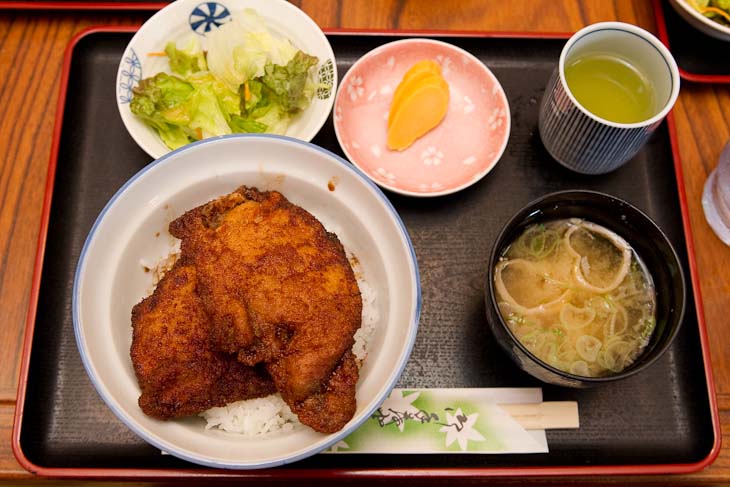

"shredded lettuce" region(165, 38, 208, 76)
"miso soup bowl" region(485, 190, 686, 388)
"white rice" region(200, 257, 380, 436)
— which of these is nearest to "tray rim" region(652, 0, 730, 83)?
"miso soup bowl" region(485, 190, 686, 388)

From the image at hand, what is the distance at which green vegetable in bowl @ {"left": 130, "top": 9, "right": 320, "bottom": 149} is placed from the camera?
2273mm

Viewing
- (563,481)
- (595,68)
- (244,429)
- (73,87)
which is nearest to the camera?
(244,429)

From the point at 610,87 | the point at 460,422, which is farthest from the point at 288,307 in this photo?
the point at 610,87

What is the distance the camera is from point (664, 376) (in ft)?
6.95

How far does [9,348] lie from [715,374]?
2.47 meters

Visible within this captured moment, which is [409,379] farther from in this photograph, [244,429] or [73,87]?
[73,87]

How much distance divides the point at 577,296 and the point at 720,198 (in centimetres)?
78

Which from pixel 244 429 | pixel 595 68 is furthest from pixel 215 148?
pixel 595 68

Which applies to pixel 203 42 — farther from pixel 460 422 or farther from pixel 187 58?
pixel 460 422

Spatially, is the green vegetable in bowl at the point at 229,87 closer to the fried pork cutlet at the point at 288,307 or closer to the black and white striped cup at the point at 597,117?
the fried pork cutlet at the point at 288,307

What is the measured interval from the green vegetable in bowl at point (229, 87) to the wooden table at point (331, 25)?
12.7 inches

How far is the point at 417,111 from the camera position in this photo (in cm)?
237

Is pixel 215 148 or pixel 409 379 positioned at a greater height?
pixel 215 148

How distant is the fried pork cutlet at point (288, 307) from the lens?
1.71 m
